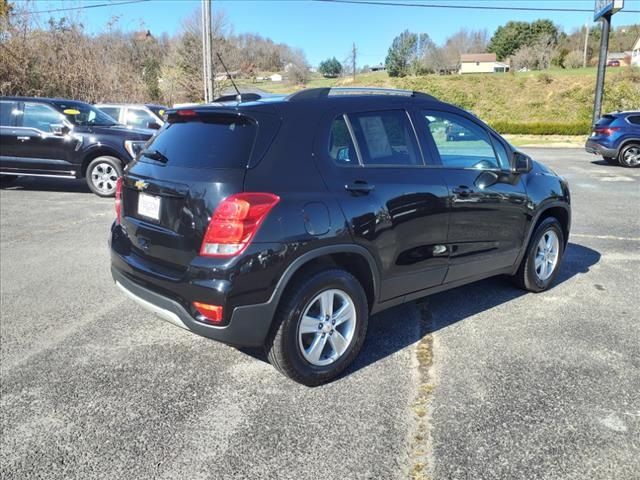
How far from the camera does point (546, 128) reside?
2938 centimetres

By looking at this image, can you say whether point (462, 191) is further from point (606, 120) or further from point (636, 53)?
point (636, 53)

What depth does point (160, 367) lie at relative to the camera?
352cm

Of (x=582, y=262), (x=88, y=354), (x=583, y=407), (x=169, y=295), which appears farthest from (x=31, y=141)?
(x=583, y=407)

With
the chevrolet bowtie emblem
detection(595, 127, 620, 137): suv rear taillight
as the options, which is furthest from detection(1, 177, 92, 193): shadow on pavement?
detection(595, 127, 620, 137): suv rear taillight

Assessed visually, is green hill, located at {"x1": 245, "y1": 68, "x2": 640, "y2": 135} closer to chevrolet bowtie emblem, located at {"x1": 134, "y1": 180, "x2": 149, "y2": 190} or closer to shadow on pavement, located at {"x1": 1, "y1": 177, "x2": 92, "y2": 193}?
shadow on pavement, located at {"x1": 1, "y1": 177, "x2": 92, "y2": 193}

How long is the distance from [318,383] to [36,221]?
6.32 m

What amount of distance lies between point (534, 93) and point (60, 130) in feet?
116

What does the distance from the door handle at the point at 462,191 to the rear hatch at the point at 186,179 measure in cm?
150

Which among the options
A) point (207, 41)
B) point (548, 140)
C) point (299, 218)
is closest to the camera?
point (299, 218)

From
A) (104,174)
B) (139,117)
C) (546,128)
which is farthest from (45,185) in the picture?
(546,128)

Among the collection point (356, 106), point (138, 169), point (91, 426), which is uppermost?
point (356, 106)

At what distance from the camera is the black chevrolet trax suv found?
9.46 ft

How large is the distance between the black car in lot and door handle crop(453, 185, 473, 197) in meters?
7.46

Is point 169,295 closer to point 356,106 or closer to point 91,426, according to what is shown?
point 91,426
